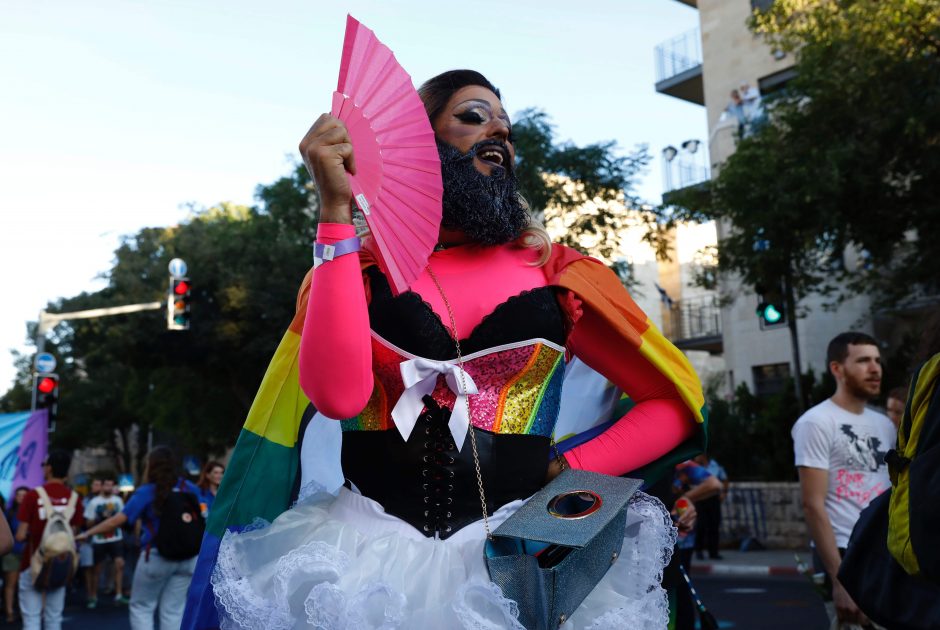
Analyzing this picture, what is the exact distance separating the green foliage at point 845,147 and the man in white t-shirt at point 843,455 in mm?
8287

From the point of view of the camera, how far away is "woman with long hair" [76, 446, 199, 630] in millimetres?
8023

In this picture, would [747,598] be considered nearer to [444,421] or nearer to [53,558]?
[53,558]

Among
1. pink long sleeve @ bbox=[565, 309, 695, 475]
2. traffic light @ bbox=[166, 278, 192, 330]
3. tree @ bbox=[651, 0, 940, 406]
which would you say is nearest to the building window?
tree @ bbox=[651, 0, 940, 406]

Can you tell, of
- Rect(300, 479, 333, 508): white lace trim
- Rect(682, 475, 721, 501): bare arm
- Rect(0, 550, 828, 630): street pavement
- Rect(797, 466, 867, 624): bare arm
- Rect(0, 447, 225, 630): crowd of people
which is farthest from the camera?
Rect(0, 550, 828, 630): street pavement

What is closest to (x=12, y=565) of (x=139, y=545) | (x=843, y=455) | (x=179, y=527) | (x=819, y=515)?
(x=139, y=545)

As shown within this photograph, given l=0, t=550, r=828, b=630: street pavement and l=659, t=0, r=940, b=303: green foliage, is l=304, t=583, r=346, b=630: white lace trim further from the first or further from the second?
l=659, t=0, r=940, b=303: green foliage

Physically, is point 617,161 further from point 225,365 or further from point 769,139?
point 225,365

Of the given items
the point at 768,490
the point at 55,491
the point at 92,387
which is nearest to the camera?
the point at 55,491

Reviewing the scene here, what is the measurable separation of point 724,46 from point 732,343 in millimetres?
7365

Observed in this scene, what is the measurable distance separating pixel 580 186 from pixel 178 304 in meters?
7.14

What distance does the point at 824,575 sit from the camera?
511 cm

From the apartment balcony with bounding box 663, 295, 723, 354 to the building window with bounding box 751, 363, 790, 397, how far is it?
9.01 ft

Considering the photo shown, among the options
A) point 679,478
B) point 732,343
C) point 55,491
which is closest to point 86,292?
point 732,343

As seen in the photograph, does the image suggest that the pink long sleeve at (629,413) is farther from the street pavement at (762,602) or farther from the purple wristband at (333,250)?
the street pavement at (762,602)
